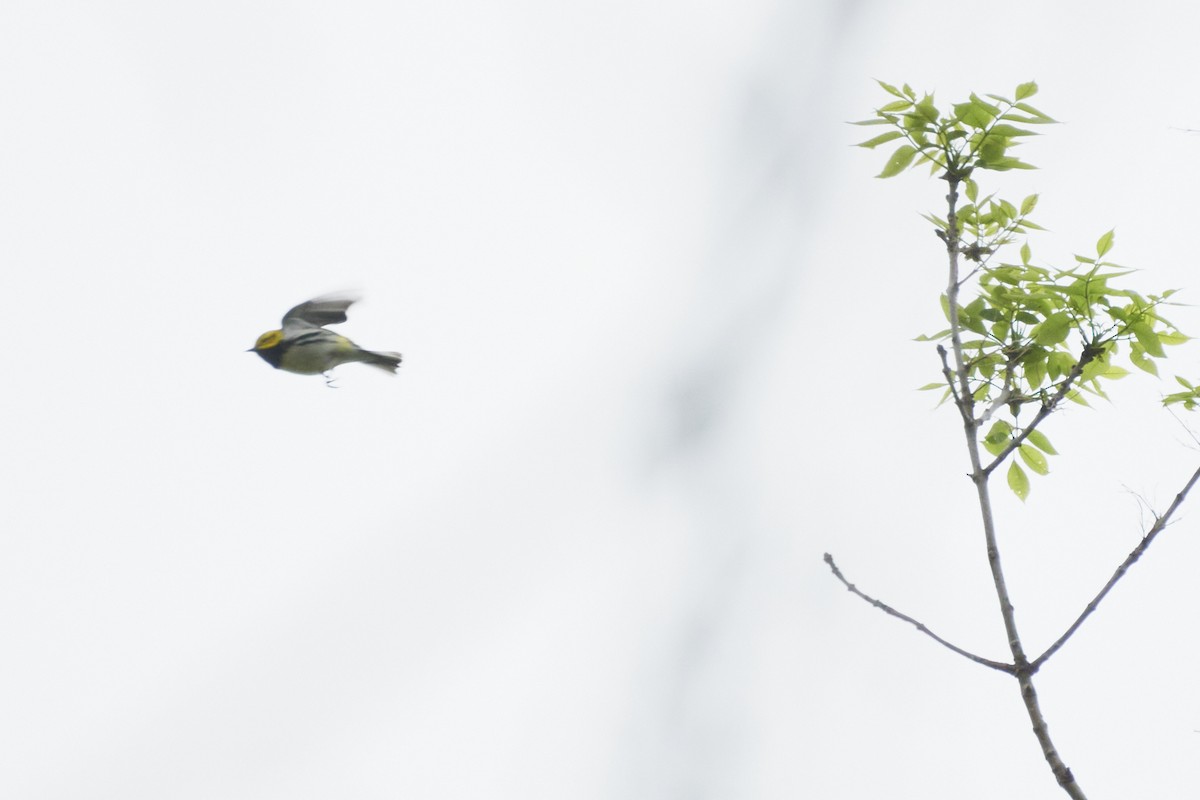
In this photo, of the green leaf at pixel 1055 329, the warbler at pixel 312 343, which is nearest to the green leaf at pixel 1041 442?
the green leaf at pixel 1055 329

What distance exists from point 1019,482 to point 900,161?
1058 millimetres

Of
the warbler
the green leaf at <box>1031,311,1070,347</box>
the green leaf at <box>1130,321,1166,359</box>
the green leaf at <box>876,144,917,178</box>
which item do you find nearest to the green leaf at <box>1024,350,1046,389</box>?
the green leaf at <box>1031,311,1070,347</box>

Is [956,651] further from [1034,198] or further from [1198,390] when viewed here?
[1034,198]

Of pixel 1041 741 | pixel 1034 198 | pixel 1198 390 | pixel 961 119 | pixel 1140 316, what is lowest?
pixel 1041 741

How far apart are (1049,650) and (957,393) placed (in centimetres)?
69

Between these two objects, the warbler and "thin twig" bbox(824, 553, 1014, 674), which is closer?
"thin twig" bbox(824, 553, 1014, 674)

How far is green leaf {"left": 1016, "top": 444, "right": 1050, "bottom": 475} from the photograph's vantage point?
3.14m

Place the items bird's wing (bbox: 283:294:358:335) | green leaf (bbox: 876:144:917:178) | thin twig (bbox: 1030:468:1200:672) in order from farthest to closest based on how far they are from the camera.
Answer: bird's wing (bbox: 283:294:358:335)
green leaf (bbox: 876:144:917:178)
thin twig (bbox: 1030:468:1200:672)

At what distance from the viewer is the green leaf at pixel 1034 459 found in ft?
10.3

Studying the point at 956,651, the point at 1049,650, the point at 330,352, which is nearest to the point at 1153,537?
the point at 1049,650

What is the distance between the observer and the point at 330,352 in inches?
209

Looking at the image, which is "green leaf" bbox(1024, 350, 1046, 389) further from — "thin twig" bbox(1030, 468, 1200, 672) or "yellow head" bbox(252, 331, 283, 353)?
"yellow head" bbox(252, 331, 283, 353)

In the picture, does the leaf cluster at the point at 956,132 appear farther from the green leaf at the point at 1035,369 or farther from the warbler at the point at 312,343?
the warbler at the point at 312,343

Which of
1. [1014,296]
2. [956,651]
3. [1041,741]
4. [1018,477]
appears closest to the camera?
[1041,741]
